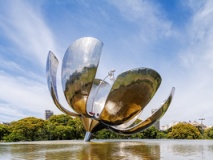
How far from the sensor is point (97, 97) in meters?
17.8

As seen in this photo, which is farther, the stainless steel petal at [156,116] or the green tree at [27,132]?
the green tree at [27,132]

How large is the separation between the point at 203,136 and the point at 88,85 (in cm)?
3938

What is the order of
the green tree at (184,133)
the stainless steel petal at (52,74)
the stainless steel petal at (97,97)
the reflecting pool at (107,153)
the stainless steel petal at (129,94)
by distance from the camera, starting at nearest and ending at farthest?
1. the reflecting pool at (107,153)
2. the stainless steel petal at (129,94)
3. the stainless steel petal at (52,74)
4. the stainless steel petal at (97,97)
5. the green tree at (184,133)

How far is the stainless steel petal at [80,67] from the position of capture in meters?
13.0

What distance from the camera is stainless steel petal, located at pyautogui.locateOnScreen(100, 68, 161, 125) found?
12.0 metres

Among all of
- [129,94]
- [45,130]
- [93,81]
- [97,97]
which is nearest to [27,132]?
[45,130]

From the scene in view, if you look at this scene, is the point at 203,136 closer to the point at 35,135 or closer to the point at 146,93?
the point at 35,135

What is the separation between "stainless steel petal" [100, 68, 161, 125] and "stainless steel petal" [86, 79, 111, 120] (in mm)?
2280

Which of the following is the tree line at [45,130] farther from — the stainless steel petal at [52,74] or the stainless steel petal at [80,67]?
the stainless steel petal at [80,67]

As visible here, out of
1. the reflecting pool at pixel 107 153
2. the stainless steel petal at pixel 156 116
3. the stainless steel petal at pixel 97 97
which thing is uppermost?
the stainless steel petal at pixel 97 97

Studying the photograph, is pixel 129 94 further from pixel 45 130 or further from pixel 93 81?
pixel 45 130

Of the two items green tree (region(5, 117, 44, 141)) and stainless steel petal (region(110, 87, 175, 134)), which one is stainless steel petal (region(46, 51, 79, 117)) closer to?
stainless steel petal (region(110, 87, 175, 134))

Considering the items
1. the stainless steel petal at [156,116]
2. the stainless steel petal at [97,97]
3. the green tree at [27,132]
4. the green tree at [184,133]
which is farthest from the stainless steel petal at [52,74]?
the green tree at [184,133]

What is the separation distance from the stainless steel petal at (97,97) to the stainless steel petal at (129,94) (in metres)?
2.28
